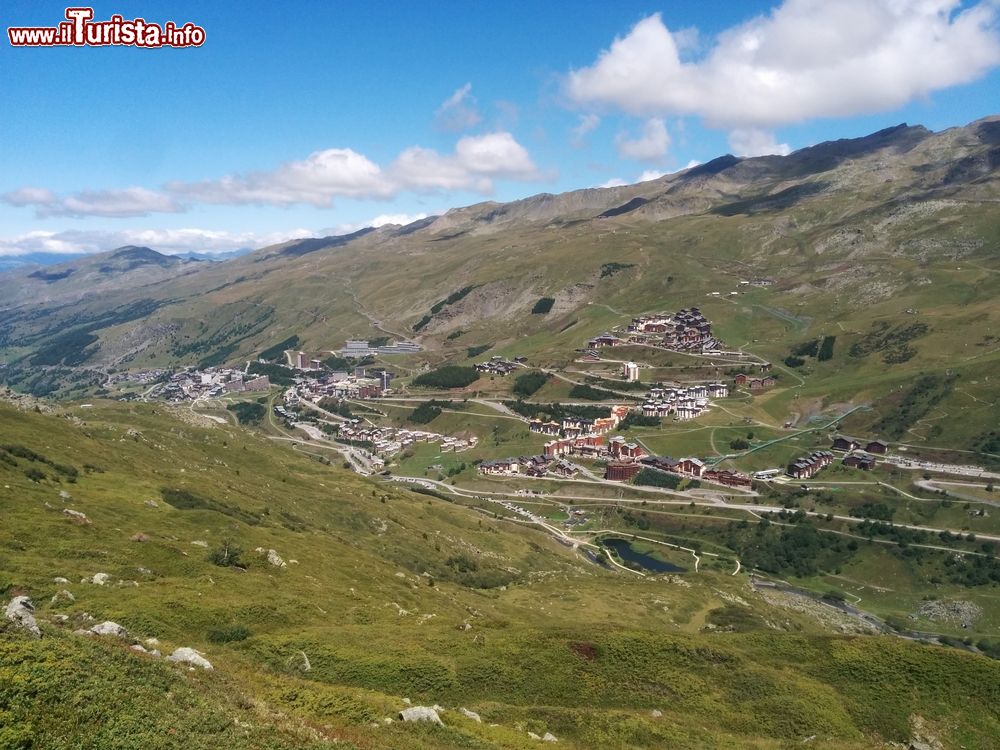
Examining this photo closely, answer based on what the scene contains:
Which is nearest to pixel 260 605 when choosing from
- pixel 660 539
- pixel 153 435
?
pixel 153 435

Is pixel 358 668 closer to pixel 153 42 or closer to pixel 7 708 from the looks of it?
pixel 7 708


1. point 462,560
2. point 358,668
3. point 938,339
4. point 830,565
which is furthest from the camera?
point 938,339

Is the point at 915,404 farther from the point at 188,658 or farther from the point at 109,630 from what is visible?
the point at 109,630

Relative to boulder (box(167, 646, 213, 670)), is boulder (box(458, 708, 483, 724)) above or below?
below

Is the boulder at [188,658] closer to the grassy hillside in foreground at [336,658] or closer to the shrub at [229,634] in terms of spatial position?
the grassy hillside in foreground at [336,658]

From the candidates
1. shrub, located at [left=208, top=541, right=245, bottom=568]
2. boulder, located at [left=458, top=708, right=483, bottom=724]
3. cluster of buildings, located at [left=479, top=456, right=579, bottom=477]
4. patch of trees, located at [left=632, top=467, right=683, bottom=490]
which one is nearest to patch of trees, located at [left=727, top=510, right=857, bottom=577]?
patch of trees, located at [left=632, top=467, right=683, bottom=490]

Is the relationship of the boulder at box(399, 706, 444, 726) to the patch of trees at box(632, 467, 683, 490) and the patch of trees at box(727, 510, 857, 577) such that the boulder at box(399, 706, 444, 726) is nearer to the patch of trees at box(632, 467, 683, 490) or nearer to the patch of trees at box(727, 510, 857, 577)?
the patch of trees at box(727, 510, 857, 577)
